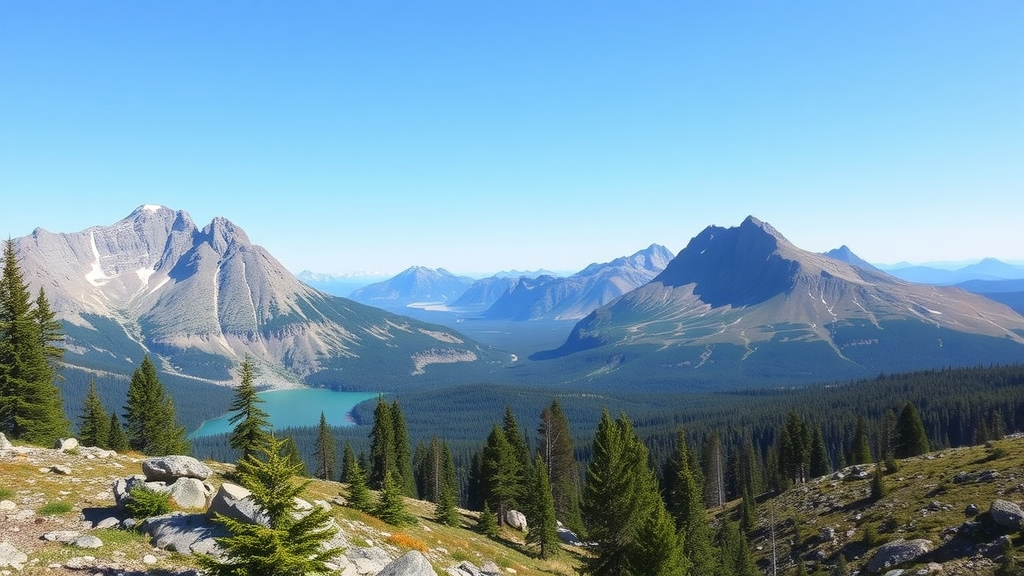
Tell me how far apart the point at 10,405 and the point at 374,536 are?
38.6 metres

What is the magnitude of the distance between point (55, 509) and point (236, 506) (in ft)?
35.3

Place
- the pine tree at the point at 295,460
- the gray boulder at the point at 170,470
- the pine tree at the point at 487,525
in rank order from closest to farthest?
the pine tree at the point at 295,460
the gray boulder at the point at 170,470
the pine tree at the point at 487,525

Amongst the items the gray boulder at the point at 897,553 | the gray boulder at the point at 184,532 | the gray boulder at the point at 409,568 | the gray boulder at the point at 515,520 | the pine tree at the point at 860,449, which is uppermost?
the gray boulder at the point at 184,532

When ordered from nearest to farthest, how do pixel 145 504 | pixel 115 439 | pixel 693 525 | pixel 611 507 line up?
pixel 145 504 → pixel 611 507 → pixel 693 525 → pixel 115 439

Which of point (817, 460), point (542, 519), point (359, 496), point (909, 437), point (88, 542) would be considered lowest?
point (817, 460)

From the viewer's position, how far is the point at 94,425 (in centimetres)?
6862

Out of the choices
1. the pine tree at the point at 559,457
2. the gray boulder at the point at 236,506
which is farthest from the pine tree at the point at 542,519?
the gray boulder at the point at 236,506

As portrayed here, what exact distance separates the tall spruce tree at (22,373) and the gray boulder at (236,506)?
38.6 metres

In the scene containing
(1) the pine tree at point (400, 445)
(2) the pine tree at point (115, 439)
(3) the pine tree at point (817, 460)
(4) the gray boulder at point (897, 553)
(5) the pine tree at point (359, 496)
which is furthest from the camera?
(3) the pine tree at point (817, 460)

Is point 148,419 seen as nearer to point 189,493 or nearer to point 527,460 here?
point 527,460

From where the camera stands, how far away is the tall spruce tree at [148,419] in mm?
65250

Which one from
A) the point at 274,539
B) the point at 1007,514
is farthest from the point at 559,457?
the point at 274,539

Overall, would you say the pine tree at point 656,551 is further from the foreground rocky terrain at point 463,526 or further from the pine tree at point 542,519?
the pine tree at point 542,519

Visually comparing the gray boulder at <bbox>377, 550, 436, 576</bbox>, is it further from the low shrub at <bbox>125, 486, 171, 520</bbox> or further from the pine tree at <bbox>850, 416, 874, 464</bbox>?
the pine tree at <bbox>850, 416, 874, 464</bbox>
